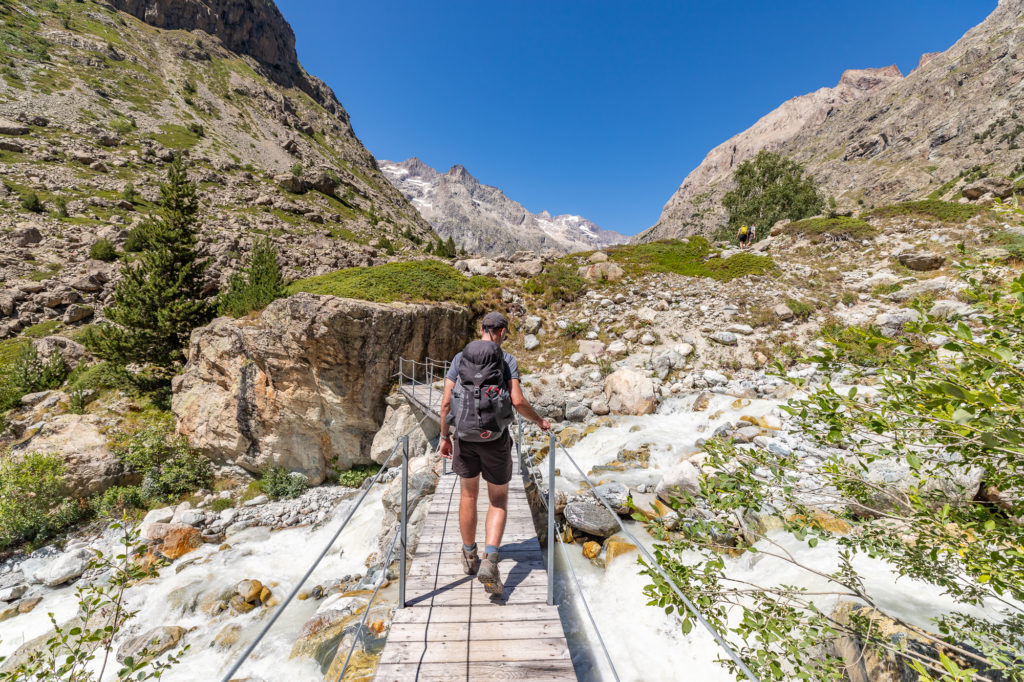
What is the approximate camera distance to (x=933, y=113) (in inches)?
3172

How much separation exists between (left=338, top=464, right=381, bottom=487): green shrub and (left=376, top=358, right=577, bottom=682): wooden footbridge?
911cm

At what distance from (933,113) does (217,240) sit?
139 metres

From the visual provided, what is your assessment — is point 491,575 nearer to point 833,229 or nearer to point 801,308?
point 801,308

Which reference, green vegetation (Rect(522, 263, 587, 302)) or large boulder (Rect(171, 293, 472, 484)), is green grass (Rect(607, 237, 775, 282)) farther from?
large boulder (Rect(171, 293, 472, 484))

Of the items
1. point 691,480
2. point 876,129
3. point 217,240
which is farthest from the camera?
point 876,129

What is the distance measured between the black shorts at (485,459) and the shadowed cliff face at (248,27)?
365ft

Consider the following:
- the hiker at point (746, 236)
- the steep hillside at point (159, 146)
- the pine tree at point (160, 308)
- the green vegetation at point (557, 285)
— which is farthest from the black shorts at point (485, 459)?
the steep hillside at point (159, 146)

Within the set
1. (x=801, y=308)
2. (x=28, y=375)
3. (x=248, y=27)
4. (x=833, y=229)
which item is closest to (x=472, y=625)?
(x=801, y=308)

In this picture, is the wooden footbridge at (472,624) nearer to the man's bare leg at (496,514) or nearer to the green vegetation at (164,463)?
the man's bare leg at (496,514)

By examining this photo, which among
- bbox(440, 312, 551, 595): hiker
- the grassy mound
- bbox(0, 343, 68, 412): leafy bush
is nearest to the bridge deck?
bbox(440, 312, 551, 595): hiker

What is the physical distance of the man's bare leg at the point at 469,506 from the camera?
392 cm

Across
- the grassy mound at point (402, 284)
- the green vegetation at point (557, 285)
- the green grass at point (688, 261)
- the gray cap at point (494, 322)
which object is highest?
the green grass at point (688, 261)

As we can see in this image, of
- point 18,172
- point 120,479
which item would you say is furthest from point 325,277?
point 18,172

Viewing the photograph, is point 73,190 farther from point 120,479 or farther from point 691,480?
point 691,480
